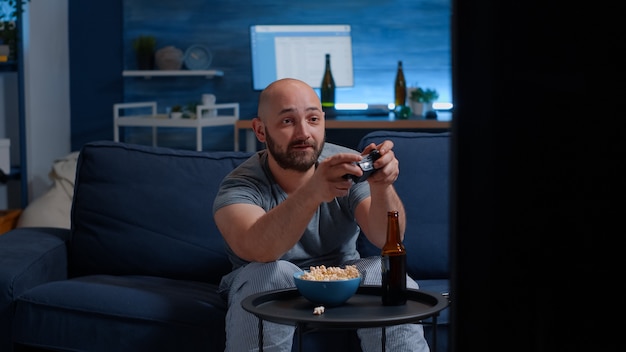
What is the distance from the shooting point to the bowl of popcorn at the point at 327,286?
183cm

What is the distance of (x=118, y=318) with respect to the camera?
2.38 metres

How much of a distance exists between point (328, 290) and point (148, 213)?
109cm

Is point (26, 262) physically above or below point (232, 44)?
below

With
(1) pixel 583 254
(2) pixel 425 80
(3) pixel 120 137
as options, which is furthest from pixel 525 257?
(3) pixel 120 137

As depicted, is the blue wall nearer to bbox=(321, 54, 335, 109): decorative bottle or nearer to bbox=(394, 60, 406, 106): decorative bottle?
bbox=(394, 60, 406, 106): decorative bottle

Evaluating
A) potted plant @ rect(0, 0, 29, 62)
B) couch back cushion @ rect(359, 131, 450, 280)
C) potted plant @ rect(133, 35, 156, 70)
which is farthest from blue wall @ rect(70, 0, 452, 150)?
couch back cushion @ rect(359, 131, 450, 280)

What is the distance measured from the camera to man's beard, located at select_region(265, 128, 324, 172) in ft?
7.48

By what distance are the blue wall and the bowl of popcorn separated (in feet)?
11.9

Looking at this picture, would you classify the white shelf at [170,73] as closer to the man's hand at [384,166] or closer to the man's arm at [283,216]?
the man's arm at [283,216]

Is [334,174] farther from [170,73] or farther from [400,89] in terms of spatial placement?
[170,73]

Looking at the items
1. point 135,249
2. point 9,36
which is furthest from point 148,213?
point 9,36

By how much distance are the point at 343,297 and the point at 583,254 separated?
152 cm

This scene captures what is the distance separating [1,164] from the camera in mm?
4410

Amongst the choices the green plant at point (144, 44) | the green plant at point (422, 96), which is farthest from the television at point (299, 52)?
the green plant at point (144, 44)
